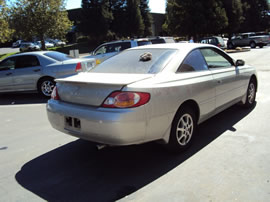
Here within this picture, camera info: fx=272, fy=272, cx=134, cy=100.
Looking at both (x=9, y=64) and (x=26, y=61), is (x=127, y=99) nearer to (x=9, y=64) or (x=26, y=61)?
(x=26, y=61)

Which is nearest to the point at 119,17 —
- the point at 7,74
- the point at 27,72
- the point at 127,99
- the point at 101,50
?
the point at 101,50

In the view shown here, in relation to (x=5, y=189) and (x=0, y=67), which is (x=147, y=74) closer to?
(x=5, y=189)

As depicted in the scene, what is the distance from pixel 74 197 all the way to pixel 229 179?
178cm

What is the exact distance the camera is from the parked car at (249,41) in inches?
1150

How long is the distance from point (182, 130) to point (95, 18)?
41266 millimetres

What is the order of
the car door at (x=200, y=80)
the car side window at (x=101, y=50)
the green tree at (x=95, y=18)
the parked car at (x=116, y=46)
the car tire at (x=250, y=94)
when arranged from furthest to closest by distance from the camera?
the green tree at (x=95, y=18) → the car side window at (x=101, y=50) → the parked car at (x=116, y=46) → the car tire at (x=250, y=94) → the car door at (x=200, y=80)

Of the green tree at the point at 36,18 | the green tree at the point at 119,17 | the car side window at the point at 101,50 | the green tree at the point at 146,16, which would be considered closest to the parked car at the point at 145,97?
the car side window at the point at 101,50

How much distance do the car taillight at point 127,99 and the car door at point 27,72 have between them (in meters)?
5.93

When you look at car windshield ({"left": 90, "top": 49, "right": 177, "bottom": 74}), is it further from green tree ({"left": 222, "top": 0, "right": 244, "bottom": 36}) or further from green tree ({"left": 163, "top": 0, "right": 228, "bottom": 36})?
green tree ({"left": 222, "top": 0, "right": 244, "bottom": 36})

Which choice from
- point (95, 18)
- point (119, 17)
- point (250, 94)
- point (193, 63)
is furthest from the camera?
point (119, 17)

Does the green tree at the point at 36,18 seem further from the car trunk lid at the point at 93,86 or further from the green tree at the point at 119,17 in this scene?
the car trunk lid at the point at 93,86

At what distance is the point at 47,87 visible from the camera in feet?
28.1

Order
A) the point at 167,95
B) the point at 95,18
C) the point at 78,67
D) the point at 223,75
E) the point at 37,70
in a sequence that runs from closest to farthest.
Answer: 1. the point at 167,95
2. the point at 223,75
3. the point at 78,67
4. the point at 37,70
5. the point at 95,18

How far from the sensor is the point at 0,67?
9.02 metres
